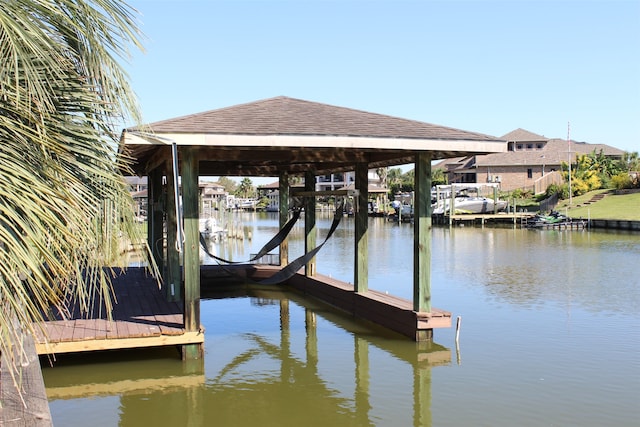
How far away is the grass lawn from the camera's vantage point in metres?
36.3

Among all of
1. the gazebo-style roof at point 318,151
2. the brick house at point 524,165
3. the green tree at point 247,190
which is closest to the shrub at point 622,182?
the brick house at point 524,165

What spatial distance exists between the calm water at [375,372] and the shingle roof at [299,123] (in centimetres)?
298

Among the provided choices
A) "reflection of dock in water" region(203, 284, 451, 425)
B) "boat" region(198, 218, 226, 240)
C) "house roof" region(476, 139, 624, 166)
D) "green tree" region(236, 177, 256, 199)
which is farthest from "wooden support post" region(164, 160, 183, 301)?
"green tree" region(236, 177, 256, 199)

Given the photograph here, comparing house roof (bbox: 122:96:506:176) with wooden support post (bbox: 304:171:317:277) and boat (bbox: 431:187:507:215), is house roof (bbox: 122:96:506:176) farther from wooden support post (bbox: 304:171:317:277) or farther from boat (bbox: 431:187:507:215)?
boat (bbox: 431:187:507:215)

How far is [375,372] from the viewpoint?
781cm

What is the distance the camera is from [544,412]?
20.8 ft

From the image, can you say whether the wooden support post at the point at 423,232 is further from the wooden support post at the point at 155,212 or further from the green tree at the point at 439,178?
the green tree at the point at 439,178

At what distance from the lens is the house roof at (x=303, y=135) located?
7576 millimetres

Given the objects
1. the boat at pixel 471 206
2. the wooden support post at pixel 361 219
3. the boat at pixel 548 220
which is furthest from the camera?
the boat at pixel 471 206

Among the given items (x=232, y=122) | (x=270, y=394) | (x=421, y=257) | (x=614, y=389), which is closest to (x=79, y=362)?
(x=270, y=394)

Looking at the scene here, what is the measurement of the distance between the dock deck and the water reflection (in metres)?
0.41

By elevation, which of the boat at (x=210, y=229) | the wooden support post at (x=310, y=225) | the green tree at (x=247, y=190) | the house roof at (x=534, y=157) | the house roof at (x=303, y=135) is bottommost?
the boat at (x=210, y=229)

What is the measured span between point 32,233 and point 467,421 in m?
4.87

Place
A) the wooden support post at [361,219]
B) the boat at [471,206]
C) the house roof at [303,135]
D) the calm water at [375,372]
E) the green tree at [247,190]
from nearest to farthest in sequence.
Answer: the calm water at [375,372] → the house roof at [303,135] → the wooden support post at [361,219] → the boat at [471,206] → the green tree at [247,190]
